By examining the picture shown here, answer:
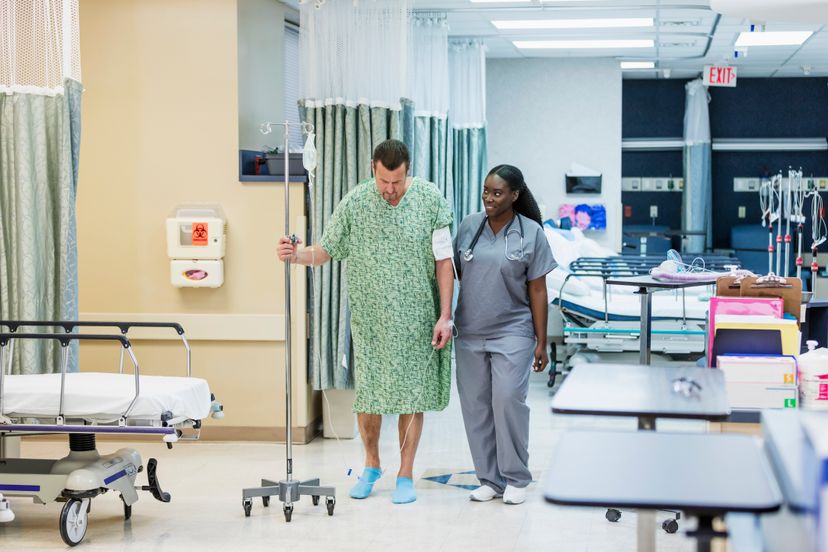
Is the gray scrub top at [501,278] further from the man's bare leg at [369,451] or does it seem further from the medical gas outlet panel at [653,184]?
the medical gas outlet panel at [653,184]

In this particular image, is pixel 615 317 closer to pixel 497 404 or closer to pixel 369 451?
pixel 497 404

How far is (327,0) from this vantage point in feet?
20.0

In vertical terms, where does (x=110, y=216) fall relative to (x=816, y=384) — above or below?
above

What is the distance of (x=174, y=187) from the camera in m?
6.17

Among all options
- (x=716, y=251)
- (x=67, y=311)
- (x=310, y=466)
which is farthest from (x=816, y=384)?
(x=716, y=251)

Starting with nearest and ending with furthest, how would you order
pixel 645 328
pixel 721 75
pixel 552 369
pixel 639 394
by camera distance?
1. pixel 639 394
2. pixel 645 328
3. pixel 552 369
4. pixel 721 75

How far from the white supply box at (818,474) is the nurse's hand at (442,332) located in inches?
119

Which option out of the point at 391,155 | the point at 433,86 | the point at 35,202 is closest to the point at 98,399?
the point at 35,202

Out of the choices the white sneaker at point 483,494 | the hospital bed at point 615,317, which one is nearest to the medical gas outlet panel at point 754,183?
the hospital bed at point 615,317

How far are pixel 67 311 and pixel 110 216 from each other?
4.60 feet

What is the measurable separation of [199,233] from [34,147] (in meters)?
1.29

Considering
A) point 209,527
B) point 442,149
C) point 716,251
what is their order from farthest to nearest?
point 716,251 → point 442,149 → point 209,527

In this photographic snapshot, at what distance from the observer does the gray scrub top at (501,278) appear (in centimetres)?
487

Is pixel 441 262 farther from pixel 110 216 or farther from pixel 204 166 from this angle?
pixel 110 216
